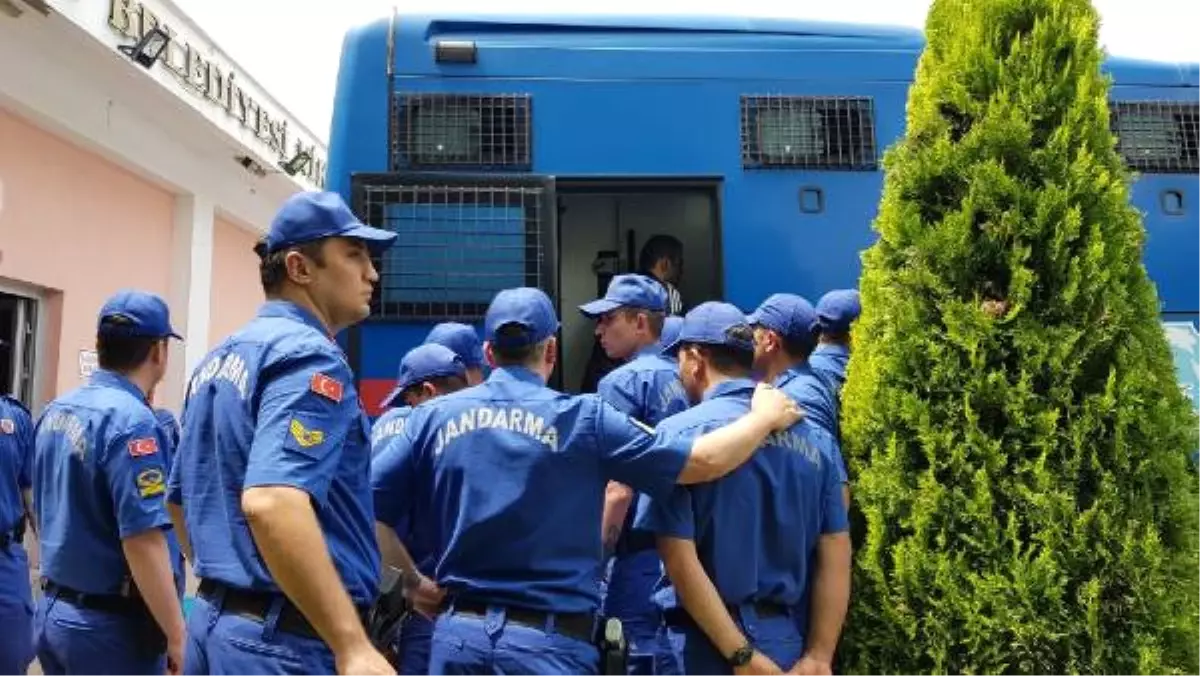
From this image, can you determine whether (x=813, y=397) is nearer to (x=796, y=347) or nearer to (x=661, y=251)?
(x=796, y=347)

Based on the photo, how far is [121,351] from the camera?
3.63m

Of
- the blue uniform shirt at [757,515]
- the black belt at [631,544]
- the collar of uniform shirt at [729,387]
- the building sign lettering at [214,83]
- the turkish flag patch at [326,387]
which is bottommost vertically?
the black belt at [631,544]

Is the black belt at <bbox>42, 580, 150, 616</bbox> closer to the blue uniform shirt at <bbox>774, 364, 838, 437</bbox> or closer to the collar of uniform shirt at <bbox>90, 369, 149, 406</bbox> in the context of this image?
the collar of uniform shirt at <bbox>90, 369, 149, 406</bbox>

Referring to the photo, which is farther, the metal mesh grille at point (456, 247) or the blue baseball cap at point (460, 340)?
the metal mesh grille at point (456, 247)

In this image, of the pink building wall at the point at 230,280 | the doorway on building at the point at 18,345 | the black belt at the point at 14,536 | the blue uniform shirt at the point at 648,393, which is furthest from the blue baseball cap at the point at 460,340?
the pink building wall at the point at 230,280

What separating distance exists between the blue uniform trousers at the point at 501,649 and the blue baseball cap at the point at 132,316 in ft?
5.74

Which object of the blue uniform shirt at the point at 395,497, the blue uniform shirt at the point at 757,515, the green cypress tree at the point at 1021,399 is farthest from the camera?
the blue uniform shirt at the point at 395,497

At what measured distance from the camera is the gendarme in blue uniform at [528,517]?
258 cm

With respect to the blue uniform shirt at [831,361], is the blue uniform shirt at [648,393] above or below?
below

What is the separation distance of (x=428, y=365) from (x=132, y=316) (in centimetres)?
104

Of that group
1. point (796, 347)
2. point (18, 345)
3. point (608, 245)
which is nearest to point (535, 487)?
point (796, 347)

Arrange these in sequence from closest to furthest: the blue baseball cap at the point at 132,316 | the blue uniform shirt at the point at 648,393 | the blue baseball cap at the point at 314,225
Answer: the blue baseball cap at the point at 314,225, the blue uniform shirt at the point at 648,393, the blue baseball cap at the point at 132,316

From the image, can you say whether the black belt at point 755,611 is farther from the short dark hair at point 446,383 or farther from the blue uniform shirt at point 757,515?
the short dark hair at point 446,383

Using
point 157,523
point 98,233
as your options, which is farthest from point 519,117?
point 98,233
